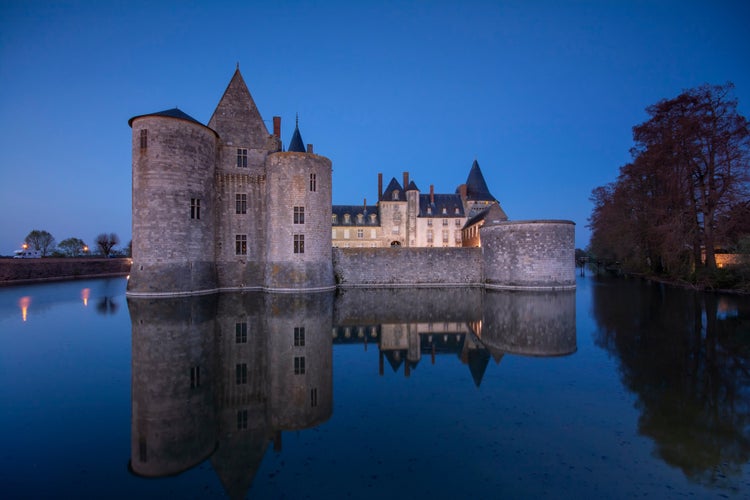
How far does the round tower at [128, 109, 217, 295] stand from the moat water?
18.5ft

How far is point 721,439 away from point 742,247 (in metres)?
19.7

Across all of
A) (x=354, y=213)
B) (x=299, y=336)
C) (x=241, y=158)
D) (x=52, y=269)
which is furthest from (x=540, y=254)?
(x=52, y=269)

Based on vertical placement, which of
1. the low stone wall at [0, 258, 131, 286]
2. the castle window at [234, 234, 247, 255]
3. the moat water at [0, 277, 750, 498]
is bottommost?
the moat water at [0, 277, 750, 498]

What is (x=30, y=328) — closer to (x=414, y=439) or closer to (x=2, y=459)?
(x=2, y=459)

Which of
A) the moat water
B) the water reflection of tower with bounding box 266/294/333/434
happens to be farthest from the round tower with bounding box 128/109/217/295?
the water reflection of tower with bounding box 266/294/333/434

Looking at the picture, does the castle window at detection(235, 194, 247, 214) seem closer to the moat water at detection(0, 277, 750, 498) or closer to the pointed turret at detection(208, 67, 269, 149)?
the pointed turret at detection(208, 67, 269, 149)

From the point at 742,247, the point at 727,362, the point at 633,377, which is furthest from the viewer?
the point at 742,247

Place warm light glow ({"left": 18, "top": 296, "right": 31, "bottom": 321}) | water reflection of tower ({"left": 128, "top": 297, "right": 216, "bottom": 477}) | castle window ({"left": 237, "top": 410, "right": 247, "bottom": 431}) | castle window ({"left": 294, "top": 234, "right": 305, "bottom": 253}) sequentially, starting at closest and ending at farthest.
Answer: water reflection of tower ({"left": 128, "top": 297, "right": 216, "bottom": 477}) → castle window ({"left": 237, "top": 410, "right": 247, "bottom": 431}) → warm light glow ({"left": 18, "top": 296, "right": 31, "bottom": 321}) → castle window ({"left": 294, "top": 234, "right": 305, "bottom": 253})

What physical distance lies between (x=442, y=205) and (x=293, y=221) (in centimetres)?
2264

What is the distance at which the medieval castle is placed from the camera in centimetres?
1628

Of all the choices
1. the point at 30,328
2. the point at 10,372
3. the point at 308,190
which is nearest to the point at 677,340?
the point at 10,372

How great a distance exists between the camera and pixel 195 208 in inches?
682

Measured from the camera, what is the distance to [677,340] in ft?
29.0

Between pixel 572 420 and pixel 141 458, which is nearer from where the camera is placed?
pixel 141 458
